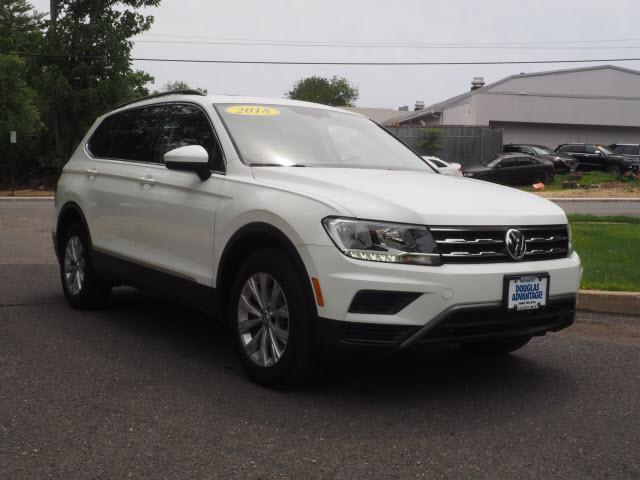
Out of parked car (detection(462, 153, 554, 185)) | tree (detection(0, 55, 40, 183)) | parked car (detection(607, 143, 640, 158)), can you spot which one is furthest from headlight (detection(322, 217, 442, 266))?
tree (detection(0, 55, 40, 183))

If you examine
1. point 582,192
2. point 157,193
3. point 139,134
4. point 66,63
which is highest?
point 66,63

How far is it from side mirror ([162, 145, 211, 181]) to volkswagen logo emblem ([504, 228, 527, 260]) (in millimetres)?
1960

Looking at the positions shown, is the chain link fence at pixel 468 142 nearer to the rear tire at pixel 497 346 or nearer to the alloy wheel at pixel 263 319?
the rear tire at pixel 497 346

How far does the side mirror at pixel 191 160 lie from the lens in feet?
16.3

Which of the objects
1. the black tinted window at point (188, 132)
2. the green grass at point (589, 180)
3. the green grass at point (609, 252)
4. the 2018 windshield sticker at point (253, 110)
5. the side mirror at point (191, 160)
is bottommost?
the green grass at point (589, 180)

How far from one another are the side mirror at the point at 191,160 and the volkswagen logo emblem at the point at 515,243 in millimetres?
1960

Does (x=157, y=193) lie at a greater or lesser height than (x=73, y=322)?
greater

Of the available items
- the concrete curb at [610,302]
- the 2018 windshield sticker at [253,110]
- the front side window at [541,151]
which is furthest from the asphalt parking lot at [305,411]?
the front side window at [541,151]

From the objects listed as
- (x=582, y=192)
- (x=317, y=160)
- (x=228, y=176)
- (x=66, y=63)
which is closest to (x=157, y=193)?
(x=228, y=176)

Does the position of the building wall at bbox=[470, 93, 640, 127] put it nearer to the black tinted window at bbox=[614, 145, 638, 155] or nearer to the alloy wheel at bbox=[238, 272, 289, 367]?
the black tinted window at bbox=[614, 145, 638, 155]

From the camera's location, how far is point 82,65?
3209cm

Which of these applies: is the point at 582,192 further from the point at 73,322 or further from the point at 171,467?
the point at 171,467

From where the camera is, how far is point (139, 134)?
6.34 meters

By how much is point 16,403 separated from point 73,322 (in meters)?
2.15
